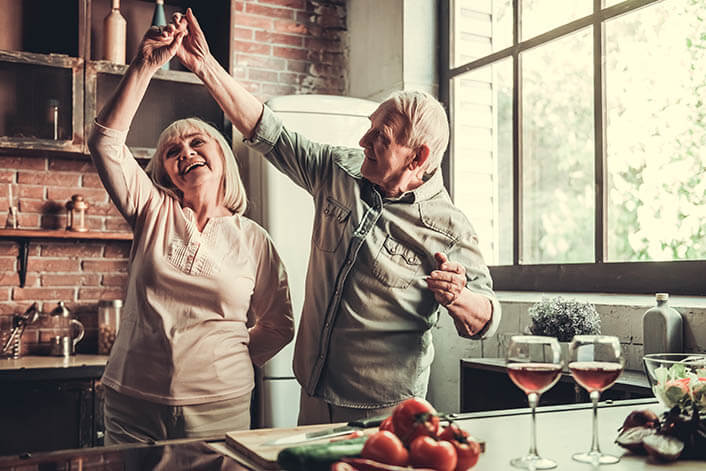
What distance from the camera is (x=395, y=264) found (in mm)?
1908

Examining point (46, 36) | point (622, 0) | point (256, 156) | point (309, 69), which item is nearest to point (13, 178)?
point (46, 36)

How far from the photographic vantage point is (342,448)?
1.04 metres

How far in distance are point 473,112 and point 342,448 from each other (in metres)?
2.82

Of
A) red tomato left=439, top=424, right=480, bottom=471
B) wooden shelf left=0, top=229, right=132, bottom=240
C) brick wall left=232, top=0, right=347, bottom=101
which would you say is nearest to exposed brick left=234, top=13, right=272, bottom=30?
brick wall left=232, top=0, right=347, bottom=101

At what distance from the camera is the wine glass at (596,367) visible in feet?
3.81

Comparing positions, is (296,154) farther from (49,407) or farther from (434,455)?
(49,407)

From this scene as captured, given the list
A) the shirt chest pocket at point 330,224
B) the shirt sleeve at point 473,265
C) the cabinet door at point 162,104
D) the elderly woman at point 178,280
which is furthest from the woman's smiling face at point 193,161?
the cabinet door at point 162,104

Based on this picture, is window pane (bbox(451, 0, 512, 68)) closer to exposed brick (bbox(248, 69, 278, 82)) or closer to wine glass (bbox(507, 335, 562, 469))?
exposed brick (bbox(248, 69, 278, 82))

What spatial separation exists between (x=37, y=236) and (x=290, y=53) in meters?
1.65

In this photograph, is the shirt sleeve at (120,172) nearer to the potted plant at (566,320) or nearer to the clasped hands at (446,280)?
the clasped hands at (446,280)

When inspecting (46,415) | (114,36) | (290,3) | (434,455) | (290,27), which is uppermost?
(290,3)

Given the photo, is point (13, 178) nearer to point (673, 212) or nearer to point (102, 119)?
point (102, 119)

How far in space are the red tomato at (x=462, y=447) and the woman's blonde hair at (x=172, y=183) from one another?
1.25 meters

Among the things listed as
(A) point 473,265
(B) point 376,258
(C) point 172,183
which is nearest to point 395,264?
(B) point 376,258
